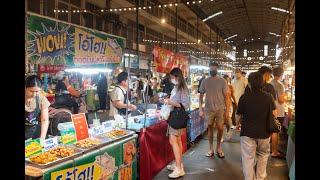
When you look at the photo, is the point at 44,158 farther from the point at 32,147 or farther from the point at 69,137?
the point at 69,137

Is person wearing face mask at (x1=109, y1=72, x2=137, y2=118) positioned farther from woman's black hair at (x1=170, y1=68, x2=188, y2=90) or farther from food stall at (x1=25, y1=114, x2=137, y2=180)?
woman's black hair at (x1=170, y1=68, x2=188, y2=90)

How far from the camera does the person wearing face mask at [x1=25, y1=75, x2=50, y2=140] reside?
15.7 feet

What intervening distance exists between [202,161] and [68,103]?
4.41 m

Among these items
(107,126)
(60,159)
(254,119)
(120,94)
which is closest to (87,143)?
(60,159)

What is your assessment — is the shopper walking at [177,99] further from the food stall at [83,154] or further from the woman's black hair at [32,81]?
the woman's black hair at [32,81]

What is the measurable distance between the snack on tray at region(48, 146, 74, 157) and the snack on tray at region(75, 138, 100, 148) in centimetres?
24

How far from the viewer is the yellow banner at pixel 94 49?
4.25m

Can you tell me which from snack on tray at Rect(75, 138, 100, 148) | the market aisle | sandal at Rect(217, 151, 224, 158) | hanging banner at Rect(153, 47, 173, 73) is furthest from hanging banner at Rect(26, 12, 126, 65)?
sandal at Rect(217, 151, 224, 158)

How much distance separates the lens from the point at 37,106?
512cm

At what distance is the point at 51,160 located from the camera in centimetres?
370

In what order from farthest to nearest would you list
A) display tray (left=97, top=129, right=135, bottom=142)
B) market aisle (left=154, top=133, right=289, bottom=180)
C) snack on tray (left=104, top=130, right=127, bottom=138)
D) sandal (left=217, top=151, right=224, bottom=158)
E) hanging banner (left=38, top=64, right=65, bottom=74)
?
sandal (left=217, top=151, right=224, bottom=158)
market aisle (left=154, top=133, right=289, bottom=180)
snack on tray (left=104, top=130, right=127, bottom=138)
display tray (left=97, top=129, right=135, bottom=142)
hanging banner (left=38, top=64, right=65, bottom=74)
